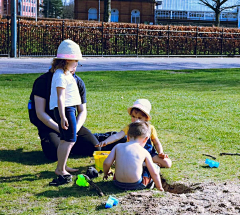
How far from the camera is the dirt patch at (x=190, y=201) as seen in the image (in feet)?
11.4

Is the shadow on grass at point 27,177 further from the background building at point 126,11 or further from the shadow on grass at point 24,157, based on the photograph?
the background building at point 126,11

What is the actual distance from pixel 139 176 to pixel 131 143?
32 centimetres

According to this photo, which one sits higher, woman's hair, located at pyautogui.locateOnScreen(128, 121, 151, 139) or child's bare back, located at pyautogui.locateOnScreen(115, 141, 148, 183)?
woman's hair, located at pyautogui.locateOnScreen(128, 121, 151, 139)

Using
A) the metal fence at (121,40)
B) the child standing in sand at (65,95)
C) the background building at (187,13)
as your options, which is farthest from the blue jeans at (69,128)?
the background building at (187,13)

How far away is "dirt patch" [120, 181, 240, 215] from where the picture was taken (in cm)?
348

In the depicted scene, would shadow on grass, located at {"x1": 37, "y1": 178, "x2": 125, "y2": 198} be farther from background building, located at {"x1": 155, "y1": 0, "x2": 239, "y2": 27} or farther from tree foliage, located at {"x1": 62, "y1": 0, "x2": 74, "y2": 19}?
tree foliage, located at {"x1": 62, "y1": 0, "x2": 74, "y2": 19}

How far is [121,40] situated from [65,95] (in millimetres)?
21345

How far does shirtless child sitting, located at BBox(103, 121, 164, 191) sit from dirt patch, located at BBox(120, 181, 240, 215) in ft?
0.46

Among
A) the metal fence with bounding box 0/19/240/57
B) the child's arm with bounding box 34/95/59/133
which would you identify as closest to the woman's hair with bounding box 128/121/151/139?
the child's arm with bounding box 34/95/59/133

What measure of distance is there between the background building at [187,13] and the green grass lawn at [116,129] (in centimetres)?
6507

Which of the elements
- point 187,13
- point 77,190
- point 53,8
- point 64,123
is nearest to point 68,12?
point 53,8

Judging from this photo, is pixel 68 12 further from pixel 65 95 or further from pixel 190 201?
pixel 190 201

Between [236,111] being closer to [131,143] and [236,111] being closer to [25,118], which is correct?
[25,118]

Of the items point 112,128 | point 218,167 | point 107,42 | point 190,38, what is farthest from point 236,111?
point 190,38
